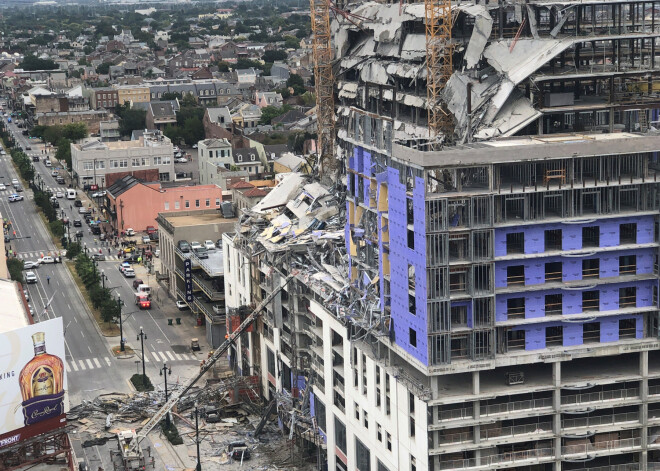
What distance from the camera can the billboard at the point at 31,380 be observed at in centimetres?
8612

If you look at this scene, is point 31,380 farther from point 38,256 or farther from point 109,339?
point 38,256

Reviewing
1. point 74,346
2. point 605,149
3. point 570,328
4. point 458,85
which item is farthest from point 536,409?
point 74,346

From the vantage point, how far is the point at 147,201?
570 ft

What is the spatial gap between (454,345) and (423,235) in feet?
22.2

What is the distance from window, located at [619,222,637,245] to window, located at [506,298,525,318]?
22.8 ft

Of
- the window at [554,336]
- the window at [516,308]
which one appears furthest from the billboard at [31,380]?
the window at [554,336]

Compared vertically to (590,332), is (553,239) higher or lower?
higher

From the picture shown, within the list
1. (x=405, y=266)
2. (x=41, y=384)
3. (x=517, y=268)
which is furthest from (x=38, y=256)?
(x=517, y=268)

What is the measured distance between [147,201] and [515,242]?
108m

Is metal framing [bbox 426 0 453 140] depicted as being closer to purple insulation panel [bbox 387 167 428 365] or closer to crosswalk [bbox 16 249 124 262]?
purple insulation panel [bbox 387 167 428 365]

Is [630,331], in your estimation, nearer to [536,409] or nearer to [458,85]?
[536,409]

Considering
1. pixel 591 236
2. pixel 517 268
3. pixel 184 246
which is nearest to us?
pixel 517 268

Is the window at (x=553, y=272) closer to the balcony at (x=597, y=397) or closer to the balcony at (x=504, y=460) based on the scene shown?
the balcony at (x=597, y=397)

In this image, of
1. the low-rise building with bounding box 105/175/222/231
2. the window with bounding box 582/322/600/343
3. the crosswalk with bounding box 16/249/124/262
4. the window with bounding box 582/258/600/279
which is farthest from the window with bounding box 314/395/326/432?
the low-rise building with bounding box 105/175/222/231
